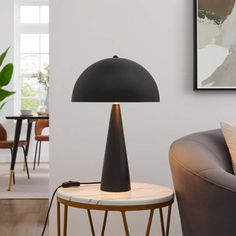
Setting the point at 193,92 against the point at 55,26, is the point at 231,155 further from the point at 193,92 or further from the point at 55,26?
the point at 55,26

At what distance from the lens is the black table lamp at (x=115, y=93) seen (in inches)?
70.4

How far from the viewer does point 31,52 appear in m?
7.50

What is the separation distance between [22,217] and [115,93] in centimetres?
216

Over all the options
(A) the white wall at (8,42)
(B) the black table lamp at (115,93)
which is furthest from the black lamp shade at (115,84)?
(A) the white wall at (8,42)

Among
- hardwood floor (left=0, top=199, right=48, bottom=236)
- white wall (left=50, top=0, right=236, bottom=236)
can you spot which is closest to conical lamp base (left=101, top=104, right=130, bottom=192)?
white wall (left=50, top=0, right=236, bottom=236)

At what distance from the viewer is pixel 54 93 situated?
274 cm

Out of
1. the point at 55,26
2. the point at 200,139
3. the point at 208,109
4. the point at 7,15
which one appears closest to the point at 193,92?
the point at 208,109

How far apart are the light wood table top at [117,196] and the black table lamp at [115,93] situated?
2.1 inches

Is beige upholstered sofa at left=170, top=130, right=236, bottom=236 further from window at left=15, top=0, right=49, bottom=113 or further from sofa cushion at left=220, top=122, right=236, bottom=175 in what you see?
window at left=15, top=0, right=49, bottom=113

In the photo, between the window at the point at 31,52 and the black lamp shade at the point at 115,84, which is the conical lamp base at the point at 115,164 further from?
the window at the point at 31,52

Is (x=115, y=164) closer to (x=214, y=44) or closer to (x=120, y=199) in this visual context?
(x=120, y=199)

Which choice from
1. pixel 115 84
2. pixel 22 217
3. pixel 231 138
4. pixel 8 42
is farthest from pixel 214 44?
pixel 8 42

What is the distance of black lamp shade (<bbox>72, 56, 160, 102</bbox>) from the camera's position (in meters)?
1.78

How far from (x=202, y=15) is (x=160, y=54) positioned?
1.09 feet
